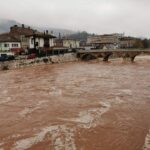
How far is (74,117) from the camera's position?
68.0 feet

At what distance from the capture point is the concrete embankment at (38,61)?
171 feet

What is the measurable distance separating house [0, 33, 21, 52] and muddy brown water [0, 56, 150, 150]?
33624 millimetres

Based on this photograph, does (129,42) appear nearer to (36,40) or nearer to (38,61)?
(36,40)

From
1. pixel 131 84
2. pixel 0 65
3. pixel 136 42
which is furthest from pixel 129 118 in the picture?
pixel 136 42

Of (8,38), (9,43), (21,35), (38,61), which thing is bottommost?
(38,61)

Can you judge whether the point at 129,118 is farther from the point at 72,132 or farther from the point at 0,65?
the point at 0,65

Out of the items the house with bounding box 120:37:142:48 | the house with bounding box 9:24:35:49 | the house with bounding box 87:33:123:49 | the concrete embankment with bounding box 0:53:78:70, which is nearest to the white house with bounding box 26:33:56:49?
the house with bounding box 9:24:35:49

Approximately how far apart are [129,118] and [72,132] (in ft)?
15.6

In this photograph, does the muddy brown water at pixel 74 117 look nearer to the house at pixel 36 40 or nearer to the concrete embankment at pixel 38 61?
the concrete embankment at pixel 38 61

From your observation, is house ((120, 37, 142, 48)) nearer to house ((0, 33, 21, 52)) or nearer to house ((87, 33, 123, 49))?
house ((87, 33, 123, 49))

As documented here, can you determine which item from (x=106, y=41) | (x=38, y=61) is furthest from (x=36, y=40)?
(x=106, y=41)

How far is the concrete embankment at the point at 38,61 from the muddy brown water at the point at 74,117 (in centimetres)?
1854

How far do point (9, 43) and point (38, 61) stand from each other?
11.5 m

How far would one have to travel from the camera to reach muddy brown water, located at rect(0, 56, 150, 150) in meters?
16.1
